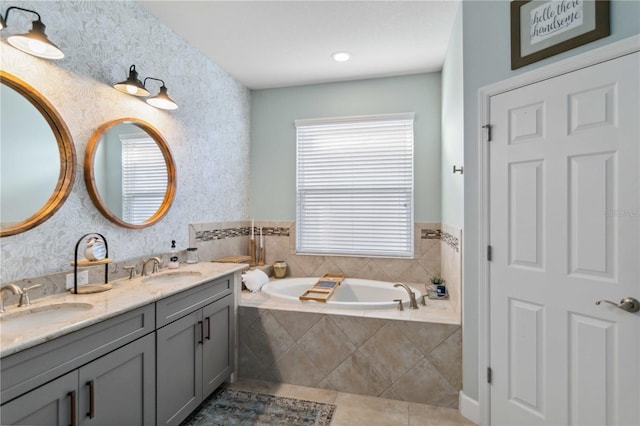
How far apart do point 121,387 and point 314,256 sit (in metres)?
2.38

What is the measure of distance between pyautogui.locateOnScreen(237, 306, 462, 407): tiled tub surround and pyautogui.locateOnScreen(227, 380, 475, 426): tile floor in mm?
48

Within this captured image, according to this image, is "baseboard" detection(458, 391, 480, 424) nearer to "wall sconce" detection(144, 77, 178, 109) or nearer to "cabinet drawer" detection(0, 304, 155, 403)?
"cabinet drawer" detection(0, 304, 155, 403)

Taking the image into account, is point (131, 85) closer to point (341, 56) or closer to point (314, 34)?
point (314, 34)

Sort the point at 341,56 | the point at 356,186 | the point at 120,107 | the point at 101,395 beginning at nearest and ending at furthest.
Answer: the point at 101,395
the point at 120,107
the point at 341,56
the point at 356,186

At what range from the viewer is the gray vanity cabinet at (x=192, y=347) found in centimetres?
177

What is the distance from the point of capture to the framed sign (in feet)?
4.97

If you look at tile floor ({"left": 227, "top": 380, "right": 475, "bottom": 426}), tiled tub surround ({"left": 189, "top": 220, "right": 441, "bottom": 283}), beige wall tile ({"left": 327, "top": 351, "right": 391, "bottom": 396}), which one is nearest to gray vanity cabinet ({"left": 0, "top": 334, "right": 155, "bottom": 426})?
tile floor ({"left": 227, "top": 380, "right": 475, "bottom": 426})

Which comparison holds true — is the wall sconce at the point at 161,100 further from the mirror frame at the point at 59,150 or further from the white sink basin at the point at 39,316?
the white sink basin at the point at 39,316

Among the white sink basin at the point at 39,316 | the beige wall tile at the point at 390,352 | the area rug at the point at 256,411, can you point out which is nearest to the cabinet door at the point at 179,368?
the area rug at the point at 256,411

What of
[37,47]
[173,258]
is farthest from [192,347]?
[37,47]

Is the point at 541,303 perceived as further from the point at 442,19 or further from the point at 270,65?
the point at 270,65

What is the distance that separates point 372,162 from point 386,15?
1466 mm

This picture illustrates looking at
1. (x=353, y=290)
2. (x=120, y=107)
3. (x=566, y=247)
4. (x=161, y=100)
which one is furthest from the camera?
(x=353, y=290)

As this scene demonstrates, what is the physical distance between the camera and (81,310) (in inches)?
61.7
